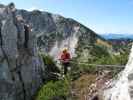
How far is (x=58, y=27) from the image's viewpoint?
76688mm

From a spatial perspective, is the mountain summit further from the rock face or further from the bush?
the bush

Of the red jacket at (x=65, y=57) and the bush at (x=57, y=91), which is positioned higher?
the red jacket at (x=65, y=57)

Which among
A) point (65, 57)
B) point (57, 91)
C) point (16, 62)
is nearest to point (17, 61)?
point (16, 62)

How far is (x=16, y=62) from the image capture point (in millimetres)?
40250

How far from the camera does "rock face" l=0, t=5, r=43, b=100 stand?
3906 centimetres

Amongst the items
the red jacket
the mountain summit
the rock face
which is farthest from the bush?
the rock face

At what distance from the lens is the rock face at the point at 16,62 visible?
3906cm

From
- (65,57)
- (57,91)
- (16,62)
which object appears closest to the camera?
(65,57)

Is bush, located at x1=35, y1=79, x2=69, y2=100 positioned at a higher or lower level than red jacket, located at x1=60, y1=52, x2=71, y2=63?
lower

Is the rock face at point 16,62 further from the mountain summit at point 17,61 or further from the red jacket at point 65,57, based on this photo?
the red jacket at point 65,57

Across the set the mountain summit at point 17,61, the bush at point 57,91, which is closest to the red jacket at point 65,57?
the bush at point 57,91

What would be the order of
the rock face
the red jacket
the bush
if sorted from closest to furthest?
the red jacket < the bush < the rock face

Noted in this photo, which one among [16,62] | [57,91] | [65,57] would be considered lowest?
[57,91]

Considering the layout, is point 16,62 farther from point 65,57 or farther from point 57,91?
point 65,57
